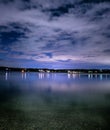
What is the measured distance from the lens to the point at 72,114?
1769 cm

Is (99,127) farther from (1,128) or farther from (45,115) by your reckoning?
(1,128)

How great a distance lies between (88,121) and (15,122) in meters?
6.48

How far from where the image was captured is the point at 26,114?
1717 cm

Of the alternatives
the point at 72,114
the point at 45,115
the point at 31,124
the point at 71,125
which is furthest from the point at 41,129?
the point at 72,114

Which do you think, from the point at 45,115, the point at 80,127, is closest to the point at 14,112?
the point at 45,115

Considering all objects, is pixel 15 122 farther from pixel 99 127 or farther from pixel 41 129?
pixel 99 127

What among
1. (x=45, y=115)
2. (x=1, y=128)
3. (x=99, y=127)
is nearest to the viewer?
(x=1, y=128)

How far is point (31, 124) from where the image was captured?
46.7 ft

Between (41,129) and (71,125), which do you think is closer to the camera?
(41,129)

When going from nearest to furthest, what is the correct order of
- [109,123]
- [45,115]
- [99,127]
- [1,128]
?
[1,128] → [99,127] → [109,123] → [45,115]

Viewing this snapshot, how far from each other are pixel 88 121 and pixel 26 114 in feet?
20.2

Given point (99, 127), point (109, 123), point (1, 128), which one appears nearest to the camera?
point (1, 128)

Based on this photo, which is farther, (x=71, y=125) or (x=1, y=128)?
(x=71, y=125)

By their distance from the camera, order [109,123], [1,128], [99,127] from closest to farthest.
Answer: [1,128] → [99,127] → [109,123]
